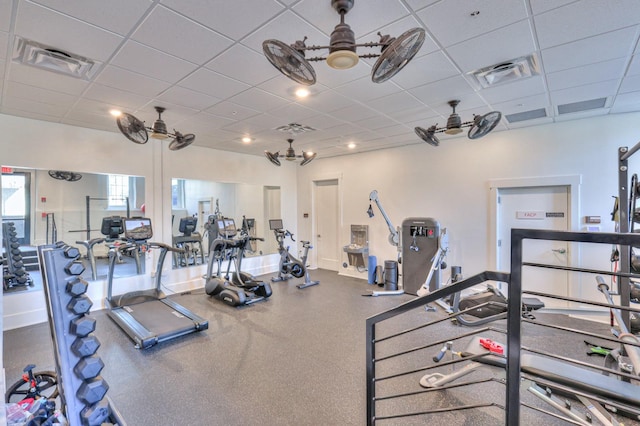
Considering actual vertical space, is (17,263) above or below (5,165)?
below

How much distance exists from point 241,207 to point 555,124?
616 centimetres

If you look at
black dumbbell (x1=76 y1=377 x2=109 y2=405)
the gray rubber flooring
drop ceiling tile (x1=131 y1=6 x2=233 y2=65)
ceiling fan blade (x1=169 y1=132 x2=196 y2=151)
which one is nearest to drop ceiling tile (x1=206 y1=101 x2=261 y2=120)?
ceiling fan blade (x1=169 y1=132 x2=196 y2=151)

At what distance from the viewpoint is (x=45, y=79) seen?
300 centimetres

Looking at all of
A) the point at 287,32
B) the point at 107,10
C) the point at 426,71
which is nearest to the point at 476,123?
the point at 426,71

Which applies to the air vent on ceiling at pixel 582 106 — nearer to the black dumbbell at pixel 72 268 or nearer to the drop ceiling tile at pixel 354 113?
the drop ceiling tile at pixel 354 113

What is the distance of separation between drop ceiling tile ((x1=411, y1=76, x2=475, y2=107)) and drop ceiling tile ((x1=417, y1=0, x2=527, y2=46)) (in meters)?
0.83

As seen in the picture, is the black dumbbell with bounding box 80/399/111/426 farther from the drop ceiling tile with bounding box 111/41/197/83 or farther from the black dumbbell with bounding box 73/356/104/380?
the drop ceiling tile with bounding box 111/41/197/83

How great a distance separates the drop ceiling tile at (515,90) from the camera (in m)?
3.19

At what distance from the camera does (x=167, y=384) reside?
2.73 metres

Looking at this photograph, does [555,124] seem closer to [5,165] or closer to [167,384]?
[167,384]

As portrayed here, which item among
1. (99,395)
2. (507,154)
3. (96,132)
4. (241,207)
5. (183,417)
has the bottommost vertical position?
(183,417)

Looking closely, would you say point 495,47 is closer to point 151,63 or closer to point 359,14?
point 359,14

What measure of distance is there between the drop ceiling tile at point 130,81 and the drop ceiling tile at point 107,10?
75 centimetres

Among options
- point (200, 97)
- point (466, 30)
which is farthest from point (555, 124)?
point (200, 97)
